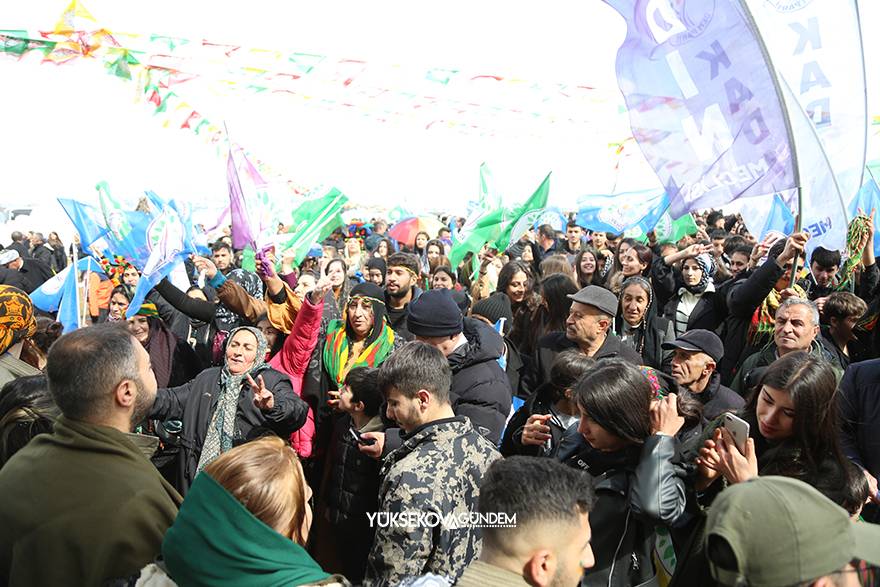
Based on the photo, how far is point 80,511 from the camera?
2.27 metres

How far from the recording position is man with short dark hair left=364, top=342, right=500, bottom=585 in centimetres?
258

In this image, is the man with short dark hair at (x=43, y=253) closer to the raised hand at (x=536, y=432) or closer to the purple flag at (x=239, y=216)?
the purple flag at (x=239, y=216)

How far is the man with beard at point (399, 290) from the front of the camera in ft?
20.1

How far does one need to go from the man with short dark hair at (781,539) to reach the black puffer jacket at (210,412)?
3.03m

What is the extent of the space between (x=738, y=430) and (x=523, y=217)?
333 inches

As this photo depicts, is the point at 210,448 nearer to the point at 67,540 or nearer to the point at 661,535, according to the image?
the point at 67,540

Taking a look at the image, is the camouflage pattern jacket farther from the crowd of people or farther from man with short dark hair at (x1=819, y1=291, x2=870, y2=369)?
man with short dark hair at (x1=819, y1=291, x2=870, y2=369)

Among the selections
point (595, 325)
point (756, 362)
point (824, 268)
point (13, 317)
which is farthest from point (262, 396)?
point (824, 268)

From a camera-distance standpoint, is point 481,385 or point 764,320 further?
point 764,320

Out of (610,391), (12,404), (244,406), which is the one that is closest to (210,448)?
(244,406)

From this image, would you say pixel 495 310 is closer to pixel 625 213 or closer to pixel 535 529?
pixel 535 529

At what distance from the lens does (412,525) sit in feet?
8.39

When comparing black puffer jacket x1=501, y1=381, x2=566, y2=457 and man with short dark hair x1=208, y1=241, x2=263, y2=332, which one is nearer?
black puffer jacket x1=501, y1=381, x2=566, y2=457

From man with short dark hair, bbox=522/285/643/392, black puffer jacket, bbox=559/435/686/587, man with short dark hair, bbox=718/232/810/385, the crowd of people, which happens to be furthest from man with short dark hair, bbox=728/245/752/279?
black puffer jacket, bbox=559/435/686/587
